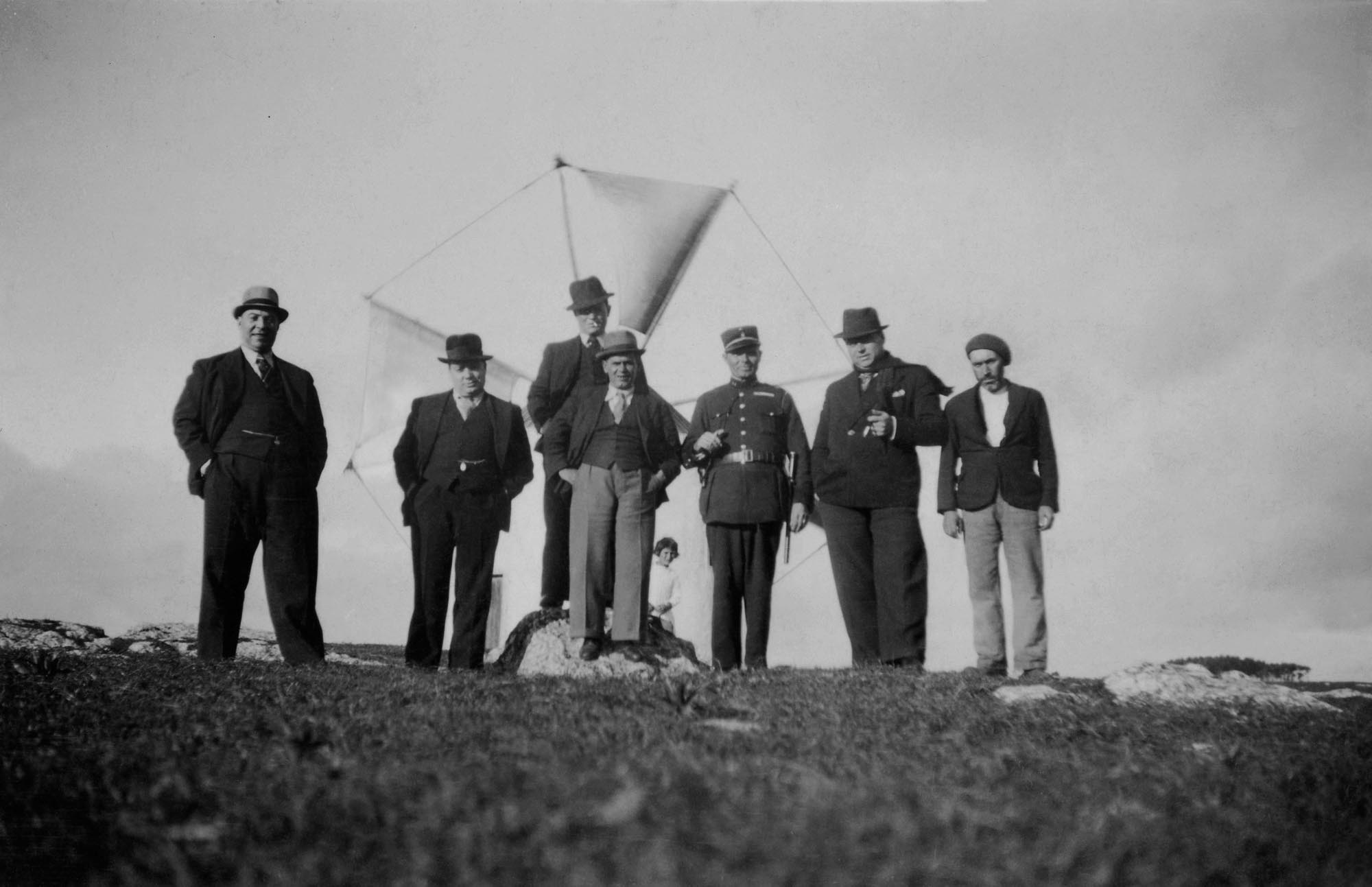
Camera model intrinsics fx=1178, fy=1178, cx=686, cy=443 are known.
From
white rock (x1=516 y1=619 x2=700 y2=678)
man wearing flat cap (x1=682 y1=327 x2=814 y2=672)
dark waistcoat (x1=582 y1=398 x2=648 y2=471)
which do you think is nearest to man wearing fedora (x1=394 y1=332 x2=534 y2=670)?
white rock (x1=516 y1=619 x2=700 y2=678)

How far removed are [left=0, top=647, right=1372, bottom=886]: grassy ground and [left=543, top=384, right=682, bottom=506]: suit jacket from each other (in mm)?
2770

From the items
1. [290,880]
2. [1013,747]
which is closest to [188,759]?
[290,880]

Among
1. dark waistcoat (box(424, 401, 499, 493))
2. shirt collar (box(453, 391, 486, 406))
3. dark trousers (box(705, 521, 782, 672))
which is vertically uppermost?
shirt collar (box(453, 391, 486, 406))

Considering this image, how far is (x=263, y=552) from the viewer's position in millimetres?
8062

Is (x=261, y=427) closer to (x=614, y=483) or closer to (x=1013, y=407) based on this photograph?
(x=614, y=483)

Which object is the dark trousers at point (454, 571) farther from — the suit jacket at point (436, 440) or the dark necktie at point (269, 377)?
the dark necktie at point (269, 377)

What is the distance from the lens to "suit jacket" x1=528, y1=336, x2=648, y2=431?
8961mm

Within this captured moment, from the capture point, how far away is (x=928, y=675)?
694 cm

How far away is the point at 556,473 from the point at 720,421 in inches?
49.4

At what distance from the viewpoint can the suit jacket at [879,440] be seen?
8.23 meters

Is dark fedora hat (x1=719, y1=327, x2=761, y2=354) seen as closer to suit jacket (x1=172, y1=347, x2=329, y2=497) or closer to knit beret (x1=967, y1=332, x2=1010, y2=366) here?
knit beret (x1=967, y1=332, x2=1010, y2=366)

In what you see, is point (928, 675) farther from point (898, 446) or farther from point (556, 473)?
point (556, 473)

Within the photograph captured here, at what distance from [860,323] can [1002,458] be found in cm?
139

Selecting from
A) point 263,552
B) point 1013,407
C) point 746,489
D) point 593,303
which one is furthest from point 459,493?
point 1013,407
